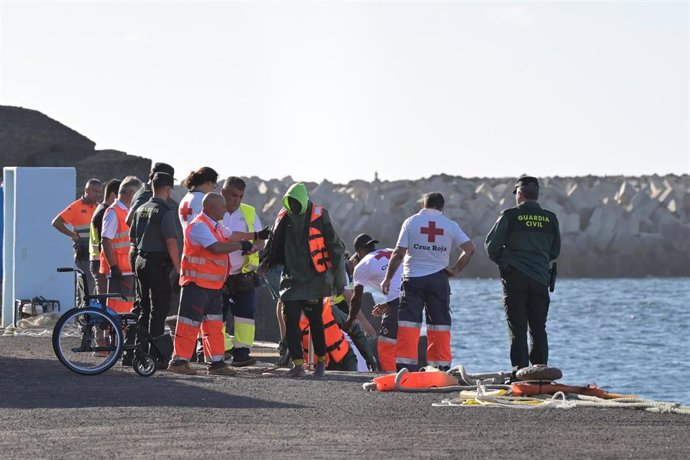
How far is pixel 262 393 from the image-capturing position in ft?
46.8

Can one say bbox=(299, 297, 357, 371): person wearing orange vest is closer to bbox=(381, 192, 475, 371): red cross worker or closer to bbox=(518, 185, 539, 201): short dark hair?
bbox=(381, 192, 475, 371): red cross worker

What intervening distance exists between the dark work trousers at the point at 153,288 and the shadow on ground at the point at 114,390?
491 millimetres

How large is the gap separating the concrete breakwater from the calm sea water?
1.32 metres

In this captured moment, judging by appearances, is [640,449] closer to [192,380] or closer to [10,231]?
[192,380]

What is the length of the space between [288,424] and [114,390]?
107 inches

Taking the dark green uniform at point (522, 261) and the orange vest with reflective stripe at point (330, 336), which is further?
the orange vest with reflective stripe at point (330, 336)

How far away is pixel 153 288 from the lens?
53.0 ft

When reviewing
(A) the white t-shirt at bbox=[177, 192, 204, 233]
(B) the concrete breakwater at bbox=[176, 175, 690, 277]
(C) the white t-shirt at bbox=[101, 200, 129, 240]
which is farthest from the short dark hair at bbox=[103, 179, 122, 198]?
(B) the concrete breakwater at bbox=[176, 175, 690, 277]

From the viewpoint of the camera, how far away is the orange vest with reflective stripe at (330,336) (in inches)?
679

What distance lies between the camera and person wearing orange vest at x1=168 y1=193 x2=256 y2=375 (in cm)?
1559

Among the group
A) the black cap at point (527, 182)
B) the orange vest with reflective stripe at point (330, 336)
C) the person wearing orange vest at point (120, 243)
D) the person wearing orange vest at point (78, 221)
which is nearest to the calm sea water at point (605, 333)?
the person wearing orange vest at point (78, 221)

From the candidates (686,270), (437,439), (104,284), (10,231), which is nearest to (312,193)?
(686,270)

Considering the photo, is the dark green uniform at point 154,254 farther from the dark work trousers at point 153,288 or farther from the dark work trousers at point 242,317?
the dark work trousers at point 242,317

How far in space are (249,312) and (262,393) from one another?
2636 millimetres
